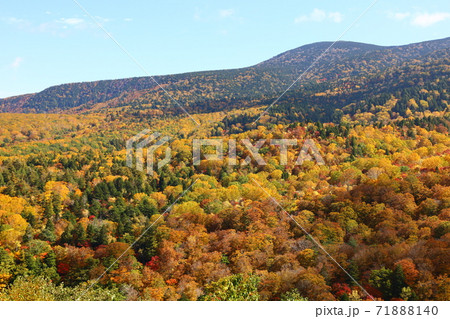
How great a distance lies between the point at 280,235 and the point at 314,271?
18.0 metres

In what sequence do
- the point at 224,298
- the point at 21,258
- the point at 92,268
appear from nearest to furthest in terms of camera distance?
the point at 224,298 < the point at 92,268 < the point at 21,258

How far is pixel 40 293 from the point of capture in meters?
37.1

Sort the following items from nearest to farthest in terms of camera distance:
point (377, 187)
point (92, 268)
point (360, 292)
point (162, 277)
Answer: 1. point (360, 292)
2. point (162, 277)
3. point (92, 268)
4. point (377, 187)

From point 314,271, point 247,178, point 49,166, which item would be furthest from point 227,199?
point 49,166

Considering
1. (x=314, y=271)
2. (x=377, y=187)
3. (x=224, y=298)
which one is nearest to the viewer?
(x=224, y=298)

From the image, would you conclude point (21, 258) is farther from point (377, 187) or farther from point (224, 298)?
point (377, 187)

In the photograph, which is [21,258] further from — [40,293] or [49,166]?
[49,166]

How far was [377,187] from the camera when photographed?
8912 centimetres
